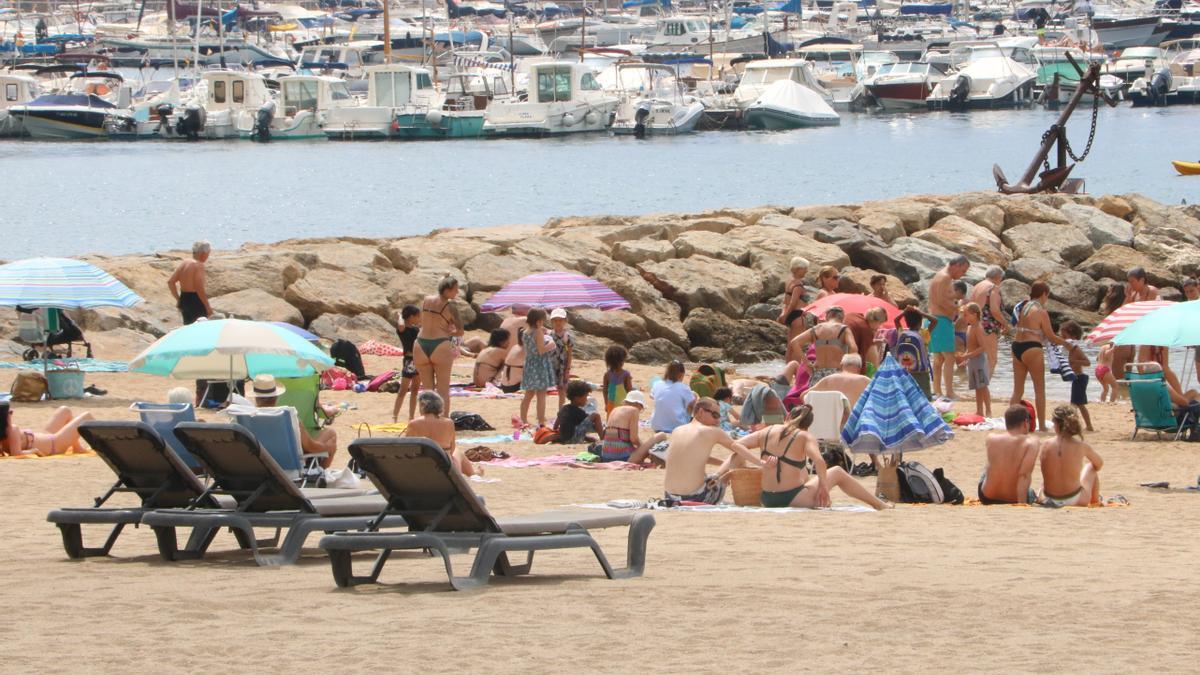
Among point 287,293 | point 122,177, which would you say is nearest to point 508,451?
point 287,293

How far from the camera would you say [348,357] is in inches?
687

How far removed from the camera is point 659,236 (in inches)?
993

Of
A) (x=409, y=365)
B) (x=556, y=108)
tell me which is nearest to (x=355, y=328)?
(x=409, y=365)

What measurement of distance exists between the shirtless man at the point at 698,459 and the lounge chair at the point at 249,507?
252cm

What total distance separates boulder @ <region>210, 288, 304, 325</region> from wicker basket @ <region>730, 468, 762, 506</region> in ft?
33.2

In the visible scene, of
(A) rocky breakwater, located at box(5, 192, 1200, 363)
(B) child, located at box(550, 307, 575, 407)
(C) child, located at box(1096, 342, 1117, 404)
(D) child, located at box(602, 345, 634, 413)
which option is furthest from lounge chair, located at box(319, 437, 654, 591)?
(A) rocky breakwater, located at box(5, 192, 1200, 363)

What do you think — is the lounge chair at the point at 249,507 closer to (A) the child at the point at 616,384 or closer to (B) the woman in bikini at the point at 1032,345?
(A) the child at the point at 616,384

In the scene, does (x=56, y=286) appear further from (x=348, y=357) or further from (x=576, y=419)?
(x=576, y=419)

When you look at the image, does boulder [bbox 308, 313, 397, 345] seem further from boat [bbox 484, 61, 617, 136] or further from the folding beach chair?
boat [bbox 484, 61, 617, 136]

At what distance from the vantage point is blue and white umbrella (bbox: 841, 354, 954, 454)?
11.0m

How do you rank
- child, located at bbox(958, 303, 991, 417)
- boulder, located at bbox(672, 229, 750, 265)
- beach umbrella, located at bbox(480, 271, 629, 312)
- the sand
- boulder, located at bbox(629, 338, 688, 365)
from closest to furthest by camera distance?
the sand, child, located at bbox(958, 303, 991, 417), beach umbrella, located at bbox(480, 271, 629, 312), boulder, located at bbox(629, 338, 688, 365), boulder, located at bbox(672, 229, 750, 265)

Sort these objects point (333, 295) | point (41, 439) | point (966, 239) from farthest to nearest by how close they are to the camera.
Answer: point (966, 239) < point (333, 295) < point (41, 439)

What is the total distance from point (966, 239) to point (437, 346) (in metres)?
14.3

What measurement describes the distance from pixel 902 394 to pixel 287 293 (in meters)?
10.9
